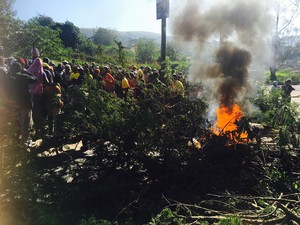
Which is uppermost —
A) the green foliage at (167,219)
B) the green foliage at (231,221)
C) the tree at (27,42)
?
the tree at (27,42)

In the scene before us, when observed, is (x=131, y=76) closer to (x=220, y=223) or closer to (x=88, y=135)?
(x=88, y=135)

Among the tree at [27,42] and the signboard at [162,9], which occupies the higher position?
the signboard at [162,9]

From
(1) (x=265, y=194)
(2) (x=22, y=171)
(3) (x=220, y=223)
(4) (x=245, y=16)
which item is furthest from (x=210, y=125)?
(4) (x=245, y=16)

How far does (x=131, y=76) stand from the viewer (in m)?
7.55

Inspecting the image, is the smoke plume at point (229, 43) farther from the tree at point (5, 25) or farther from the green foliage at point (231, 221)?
the tree at point (5, 25)

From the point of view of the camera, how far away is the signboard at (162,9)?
10.1 meters

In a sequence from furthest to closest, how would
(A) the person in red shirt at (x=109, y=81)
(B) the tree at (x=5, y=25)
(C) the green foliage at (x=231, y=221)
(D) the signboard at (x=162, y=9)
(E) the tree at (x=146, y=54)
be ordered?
(B) the tree at (x=5, y=25)
(E) the tree at (x=146, y=54)
(D) the signboard at (x=162, y=9)
(A) the person in red shirt at (x=109, y=81)
(C) the green foliage at (x=231, y=221)

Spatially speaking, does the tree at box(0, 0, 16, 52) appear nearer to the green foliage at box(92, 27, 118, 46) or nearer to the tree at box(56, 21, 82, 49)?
the tree at box(56, 21, 82, 49)

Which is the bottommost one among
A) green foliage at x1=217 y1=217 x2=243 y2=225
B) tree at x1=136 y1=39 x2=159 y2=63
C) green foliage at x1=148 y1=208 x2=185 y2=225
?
green foliage at x1=148 y1=208 x2=185 y2=225

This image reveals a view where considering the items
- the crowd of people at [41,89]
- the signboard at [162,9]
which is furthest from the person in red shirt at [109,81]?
the signboard at [162,9]

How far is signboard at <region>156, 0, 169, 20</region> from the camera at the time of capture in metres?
10.1

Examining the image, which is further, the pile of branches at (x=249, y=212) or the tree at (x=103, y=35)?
the tree at (x=103, y=35)

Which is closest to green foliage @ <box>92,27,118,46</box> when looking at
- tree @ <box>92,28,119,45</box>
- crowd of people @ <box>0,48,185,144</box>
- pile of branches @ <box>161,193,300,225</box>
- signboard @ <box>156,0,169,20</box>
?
tree @ <box>92,28,119,45</box>

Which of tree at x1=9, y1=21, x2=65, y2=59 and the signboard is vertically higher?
the signboard
